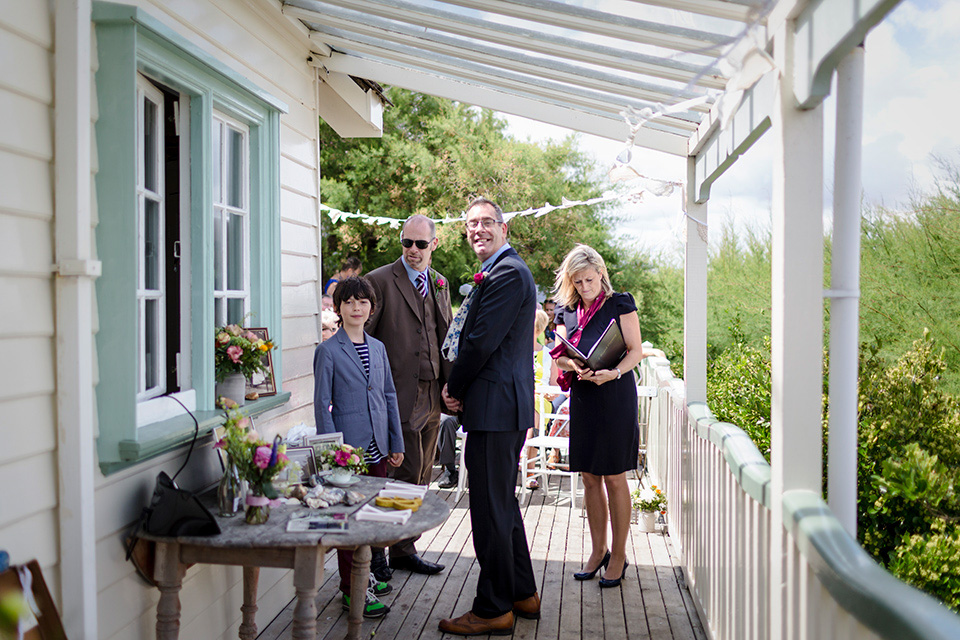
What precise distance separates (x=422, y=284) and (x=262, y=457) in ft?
6.29

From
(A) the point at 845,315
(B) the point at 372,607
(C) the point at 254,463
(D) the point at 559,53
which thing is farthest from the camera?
(B) the point at 372,607

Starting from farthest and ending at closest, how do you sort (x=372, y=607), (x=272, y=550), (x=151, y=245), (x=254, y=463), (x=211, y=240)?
(x=372, y=607) < (x=211, y=240) < (x=151, y=245) < (x=254, y=463) < (x=272, y=550)

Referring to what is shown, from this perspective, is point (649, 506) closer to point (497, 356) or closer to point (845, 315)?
point (497, 356)

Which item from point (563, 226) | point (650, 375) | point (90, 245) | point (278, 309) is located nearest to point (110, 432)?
point (90, 245)

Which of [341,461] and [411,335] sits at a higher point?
[411,335]

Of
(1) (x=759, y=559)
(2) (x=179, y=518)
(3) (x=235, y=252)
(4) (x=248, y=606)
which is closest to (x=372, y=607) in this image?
(4) (x=248, y=606)

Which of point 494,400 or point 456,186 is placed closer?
point 494,400

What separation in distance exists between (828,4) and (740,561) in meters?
1.93

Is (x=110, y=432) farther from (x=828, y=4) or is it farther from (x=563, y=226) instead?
(x=563, y=226)

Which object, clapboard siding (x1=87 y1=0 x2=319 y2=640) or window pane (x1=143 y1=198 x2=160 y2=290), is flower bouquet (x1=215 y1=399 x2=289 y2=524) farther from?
window pane (x1=143 y1=198 x2=160 y2=290)

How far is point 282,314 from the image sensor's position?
13.3 ft

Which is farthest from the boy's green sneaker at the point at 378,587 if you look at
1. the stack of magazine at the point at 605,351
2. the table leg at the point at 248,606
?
the stack of magazine at the point at 605,351

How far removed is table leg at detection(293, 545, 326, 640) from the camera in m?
2.50

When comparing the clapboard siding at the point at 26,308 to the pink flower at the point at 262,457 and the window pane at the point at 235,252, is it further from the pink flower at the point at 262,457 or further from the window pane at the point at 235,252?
the window pane at the point at 235,252
